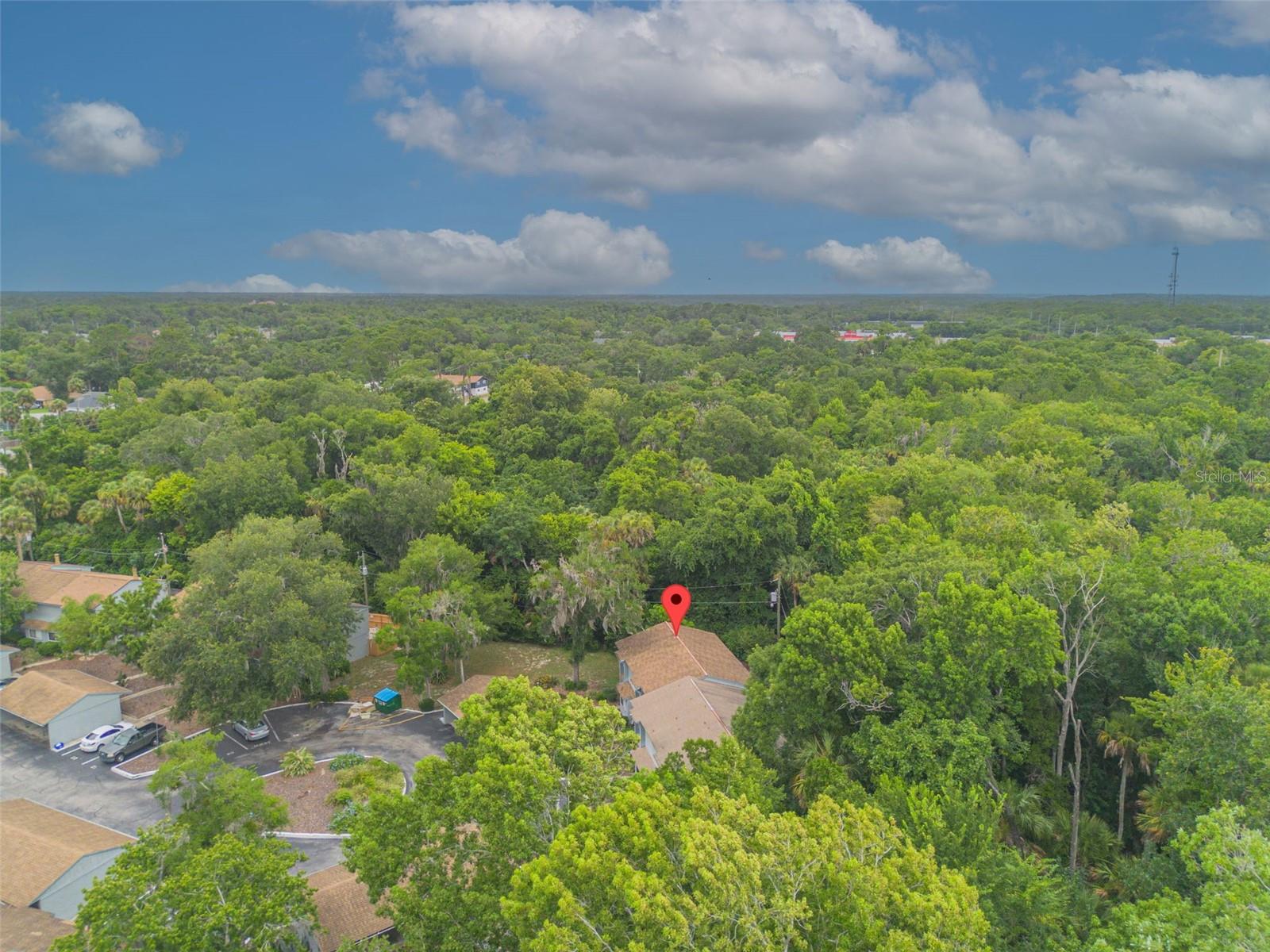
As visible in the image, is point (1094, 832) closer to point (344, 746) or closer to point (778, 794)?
point (778, 794)

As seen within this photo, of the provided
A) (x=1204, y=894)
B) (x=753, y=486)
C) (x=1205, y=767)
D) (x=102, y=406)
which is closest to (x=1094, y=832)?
(x=1205, y=767)

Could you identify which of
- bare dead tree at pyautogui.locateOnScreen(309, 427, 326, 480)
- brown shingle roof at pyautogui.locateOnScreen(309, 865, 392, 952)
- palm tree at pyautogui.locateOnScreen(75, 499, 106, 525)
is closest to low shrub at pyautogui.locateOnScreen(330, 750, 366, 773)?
brown shingle roof at pyautogui.locateOnScreen(309, 865, 392, 952)

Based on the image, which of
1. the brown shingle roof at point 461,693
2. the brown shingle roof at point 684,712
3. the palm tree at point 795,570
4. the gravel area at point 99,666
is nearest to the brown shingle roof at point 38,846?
the brown shingle roof at point 461,693

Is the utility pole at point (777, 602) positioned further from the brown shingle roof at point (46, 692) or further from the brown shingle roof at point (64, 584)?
the brown shingle roof at point (64, 584)

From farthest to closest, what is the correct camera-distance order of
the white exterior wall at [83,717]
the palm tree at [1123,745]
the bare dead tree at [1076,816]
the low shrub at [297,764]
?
the white exterior wall at [83,717], the low shrub at [297,764], the palm tree at [1123,745], the bare dead tree at [1076,816]

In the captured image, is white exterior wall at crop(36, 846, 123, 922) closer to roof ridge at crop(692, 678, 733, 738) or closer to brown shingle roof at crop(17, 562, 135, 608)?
roof ridge at crop(692, 678, 733, 738)

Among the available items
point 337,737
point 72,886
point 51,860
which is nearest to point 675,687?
point 337,737

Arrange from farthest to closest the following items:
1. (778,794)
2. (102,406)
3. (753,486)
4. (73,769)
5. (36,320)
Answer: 1. (36,320)
2. (102,406)
3. (753,486)
4. (73,769)
5. (778,794)
